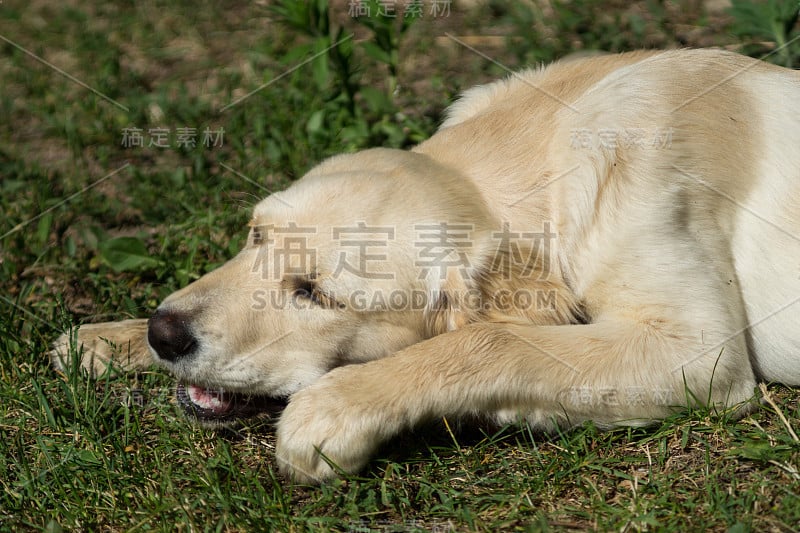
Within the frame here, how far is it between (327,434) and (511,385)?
23.7 inches

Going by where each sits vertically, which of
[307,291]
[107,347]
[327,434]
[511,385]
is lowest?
[107,347]

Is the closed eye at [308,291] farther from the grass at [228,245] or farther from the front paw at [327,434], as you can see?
the grass at [228,245]

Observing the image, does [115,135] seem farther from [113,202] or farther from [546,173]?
[546,173]

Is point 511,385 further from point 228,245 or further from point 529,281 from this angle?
point 228,245

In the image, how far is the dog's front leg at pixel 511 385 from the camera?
2.66 metres

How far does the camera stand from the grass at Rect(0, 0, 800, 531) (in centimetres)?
258

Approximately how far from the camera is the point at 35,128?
534cm

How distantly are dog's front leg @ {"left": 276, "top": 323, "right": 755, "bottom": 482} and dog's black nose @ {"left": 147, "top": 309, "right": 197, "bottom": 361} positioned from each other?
0.42 metres

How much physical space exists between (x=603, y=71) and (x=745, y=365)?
1264mm

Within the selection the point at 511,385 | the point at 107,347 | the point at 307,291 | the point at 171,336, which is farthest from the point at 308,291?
the point at 107,347

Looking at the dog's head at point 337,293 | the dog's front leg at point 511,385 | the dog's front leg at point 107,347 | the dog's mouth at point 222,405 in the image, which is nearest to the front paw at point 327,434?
the dog's front leg at point 511,385

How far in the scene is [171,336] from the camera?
9.36ft

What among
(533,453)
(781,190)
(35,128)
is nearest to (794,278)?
(781,190)

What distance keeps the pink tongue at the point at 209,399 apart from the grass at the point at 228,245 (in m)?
0.09
